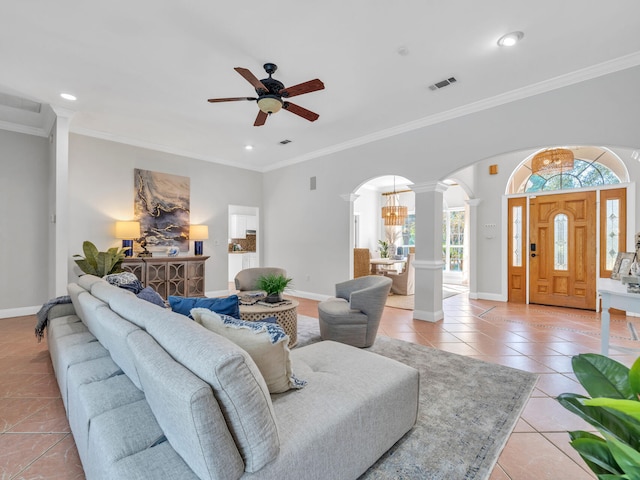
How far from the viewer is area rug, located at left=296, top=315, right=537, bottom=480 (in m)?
1.62

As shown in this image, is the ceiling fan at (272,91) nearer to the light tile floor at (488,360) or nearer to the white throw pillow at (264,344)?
the white throw pillow at (264,344)

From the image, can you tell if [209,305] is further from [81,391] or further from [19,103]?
[19,103]

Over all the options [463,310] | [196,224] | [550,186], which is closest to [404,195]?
[550,186]

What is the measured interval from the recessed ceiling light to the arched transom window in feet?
9.09

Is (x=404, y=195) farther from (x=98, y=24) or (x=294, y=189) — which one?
(x=98, y=24)

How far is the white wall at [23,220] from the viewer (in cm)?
466

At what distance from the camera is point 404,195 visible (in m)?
10.1

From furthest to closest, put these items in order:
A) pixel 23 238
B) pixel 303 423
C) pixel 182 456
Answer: pixel 23 238, pixel 303 423, pixel 182 456

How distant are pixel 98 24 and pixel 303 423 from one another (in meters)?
3.44

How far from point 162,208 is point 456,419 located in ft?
18.5

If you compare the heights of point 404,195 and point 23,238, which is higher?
point 404,195

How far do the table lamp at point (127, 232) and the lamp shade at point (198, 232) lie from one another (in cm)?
94

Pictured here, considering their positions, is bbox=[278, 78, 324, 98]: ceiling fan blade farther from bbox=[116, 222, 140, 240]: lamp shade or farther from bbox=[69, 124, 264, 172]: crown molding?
bbox=[69, 124, 264, 172]: crown molding

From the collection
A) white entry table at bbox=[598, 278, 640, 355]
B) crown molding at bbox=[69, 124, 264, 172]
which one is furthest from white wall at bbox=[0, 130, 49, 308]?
white entry table at bbox=[598, 278, 640, 355]
